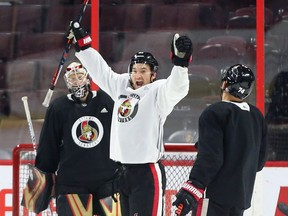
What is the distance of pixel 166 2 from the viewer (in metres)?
4.90

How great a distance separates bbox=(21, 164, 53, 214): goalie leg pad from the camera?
4102 mm

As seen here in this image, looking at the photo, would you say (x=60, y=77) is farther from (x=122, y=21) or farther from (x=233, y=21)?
(x=233, y=21)

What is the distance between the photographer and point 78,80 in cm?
403

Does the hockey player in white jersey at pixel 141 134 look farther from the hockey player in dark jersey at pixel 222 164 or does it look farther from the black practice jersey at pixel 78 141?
the hockey player in dark jersey at pixel 222 164

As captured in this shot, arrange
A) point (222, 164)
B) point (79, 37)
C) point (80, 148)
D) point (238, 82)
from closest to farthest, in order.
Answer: point (222, 164) < point (238, 82) < point (79, 37) < point (80, 148)

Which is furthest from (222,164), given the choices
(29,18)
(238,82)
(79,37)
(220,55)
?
(29,18)

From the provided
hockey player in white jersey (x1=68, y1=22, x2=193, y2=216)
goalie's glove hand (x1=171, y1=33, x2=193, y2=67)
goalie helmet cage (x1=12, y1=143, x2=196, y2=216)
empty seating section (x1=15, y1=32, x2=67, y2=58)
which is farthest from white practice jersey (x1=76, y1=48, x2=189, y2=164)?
empty seating section (x1=15, y1=32, x2=67, y2=58)

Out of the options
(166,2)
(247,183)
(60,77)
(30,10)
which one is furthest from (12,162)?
(247,183)

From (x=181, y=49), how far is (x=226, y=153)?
1.55ft

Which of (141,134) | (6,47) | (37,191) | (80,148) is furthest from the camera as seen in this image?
(6,47)

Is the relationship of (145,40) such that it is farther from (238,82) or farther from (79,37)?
(238,82)

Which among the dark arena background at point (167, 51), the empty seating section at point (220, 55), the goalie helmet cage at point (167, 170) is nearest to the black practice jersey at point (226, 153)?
the goalie helmet cage at point (167, 170)

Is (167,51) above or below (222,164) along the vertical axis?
above

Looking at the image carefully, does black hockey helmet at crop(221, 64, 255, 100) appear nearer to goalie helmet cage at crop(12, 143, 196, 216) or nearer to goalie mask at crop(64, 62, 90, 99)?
goalie mask at crop(64, 62, 90, 99)
